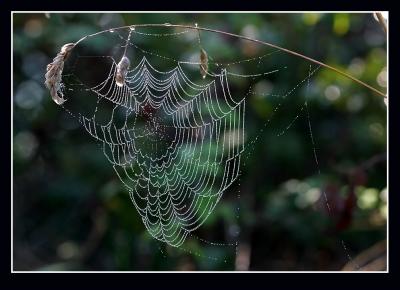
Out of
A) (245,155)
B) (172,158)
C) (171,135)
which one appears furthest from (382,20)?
(245,155)

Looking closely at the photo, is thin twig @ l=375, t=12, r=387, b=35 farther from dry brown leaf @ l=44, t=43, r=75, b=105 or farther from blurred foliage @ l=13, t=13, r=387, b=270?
blurred foliage @ l=13, t=13, r=387, b=270

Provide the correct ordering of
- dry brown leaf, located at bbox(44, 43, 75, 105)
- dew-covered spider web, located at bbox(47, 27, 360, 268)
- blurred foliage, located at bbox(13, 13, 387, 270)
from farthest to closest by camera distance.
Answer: blurred foliage, located at bbox(13, 13, 387, 270) → dew-covered spider web, located at bbox(47, 27, 360, 268) → dry brown leaf, located at bbox(44, 43, 75, 105)

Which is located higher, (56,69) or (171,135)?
(56,69)

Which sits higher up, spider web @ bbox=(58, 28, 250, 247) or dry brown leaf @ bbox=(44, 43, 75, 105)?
dry brown leaf @ bbox=(44, 43, 75, 105)

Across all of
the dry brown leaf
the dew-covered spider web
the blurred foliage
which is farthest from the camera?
the blurred foliage

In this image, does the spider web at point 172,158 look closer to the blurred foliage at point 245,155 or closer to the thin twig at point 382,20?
the blurred foliage at point 245,155

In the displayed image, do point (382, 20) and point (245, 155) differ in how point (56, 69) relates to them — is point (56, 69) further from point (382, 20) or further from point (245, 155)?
point (245, 155)

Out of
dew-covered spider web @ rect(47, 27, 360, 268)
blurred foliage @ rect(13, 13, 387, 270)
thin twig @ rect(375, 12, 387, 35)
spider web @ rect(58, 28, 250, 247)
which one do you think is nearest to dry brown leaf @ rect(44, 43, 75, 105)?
thin twig @ rect(375, 12, 387, 35)

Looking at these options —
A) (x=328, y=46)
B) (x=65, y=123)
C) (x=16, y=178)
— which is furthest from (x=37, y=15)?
(x=328, y=46)
